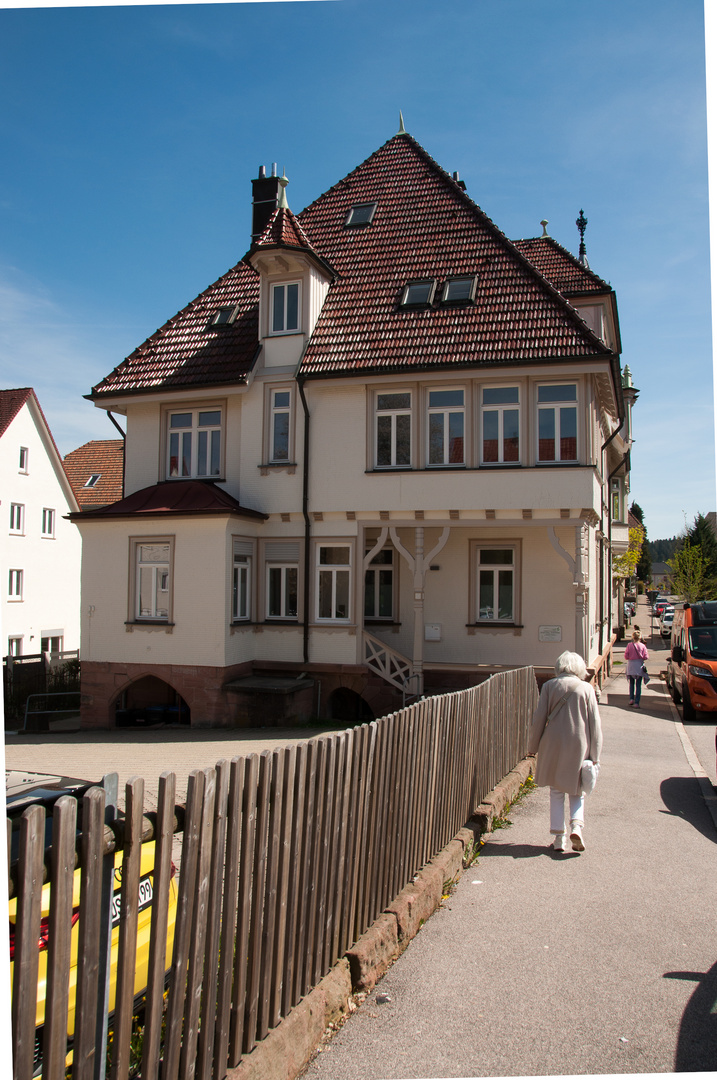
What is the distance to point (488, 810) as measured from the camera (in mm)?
7465

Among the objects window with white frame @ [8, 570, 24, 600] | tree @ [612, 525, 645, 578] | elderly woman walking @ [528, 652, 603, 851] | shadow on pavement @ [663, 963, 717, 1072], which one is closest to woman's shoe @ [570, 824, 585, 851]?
elderly woman walking @ [528, 652, 603, 851]

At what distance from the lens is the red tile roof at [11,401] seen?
364 centimetres

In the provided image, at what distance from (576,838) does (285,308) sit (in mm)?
14420

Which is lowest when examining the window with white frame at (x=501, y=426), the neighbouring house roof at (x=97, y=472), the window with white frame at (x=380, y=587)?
the window with white frame at (x=380, y=587)

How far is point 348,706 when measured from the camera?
60.8 feet

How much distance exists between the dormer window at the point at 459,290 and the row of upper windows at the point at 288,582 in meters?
5.40

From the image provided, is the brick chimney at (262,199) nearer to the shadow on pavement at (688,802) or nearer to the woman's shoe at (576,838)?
the shadow on pavement at (688,802)

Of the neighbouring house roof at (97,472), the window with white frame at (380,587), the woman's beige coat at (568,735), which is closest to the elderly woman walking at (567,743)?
the woman's beige coat at (568,735)

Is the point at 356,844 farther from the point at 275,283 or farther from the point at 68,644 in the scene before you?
the point at 68,644

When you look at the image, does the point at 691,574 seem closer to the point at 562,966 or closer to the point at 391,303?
the point at 391,303

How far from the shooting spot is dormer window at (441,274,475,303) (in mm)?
17500

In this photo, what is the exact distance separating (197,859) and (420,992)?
1.91 m

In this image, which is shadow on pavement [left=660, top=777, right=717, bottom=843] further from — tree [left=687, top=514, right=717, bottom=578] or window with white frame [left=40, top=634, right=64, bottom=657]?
window with white frame [left=40, top=634, right=64, bottom=657]

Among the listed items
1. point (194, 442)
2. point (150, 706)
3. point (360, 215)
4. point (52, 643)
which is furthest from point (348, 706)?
point (52, 643)
